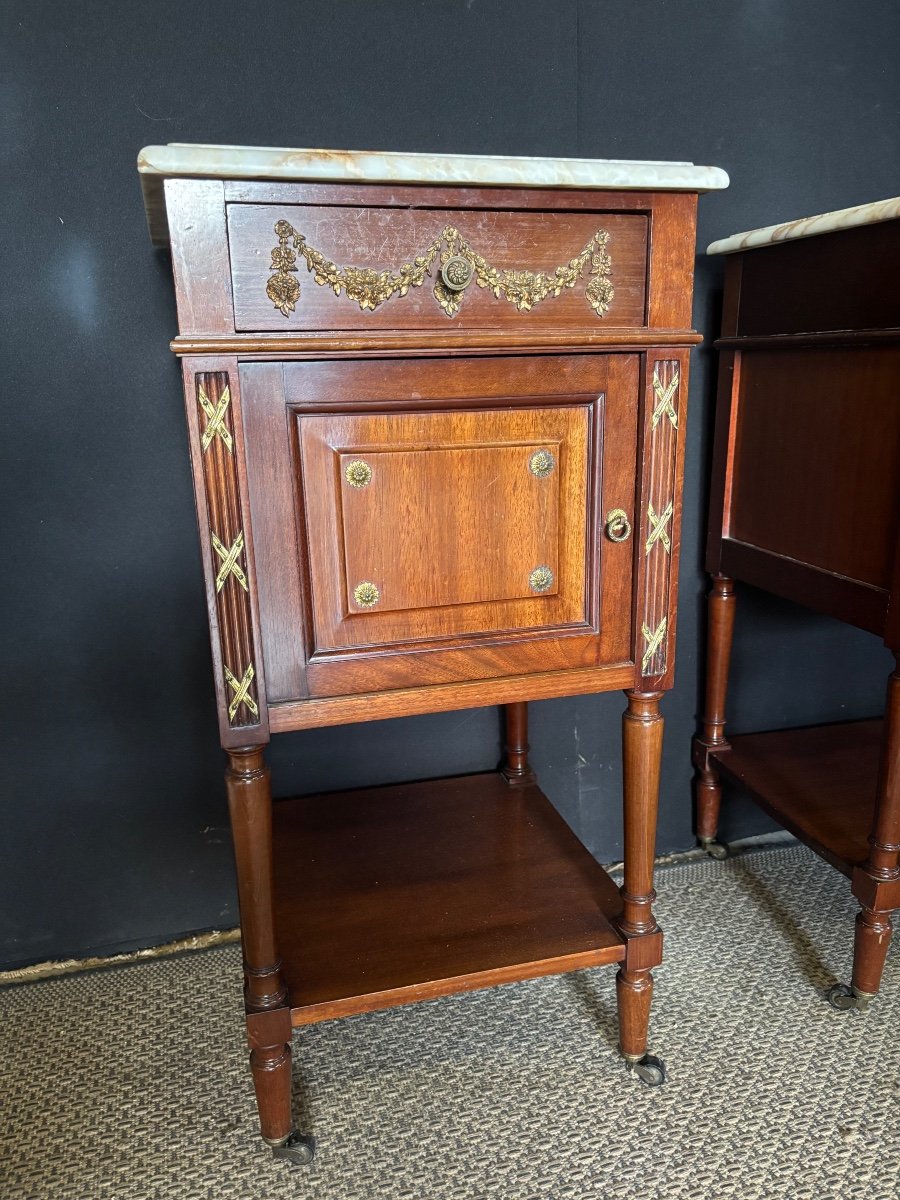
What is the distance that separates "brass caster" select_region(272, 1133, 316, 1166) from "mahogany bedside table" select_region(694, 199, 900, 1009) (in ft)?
2.70

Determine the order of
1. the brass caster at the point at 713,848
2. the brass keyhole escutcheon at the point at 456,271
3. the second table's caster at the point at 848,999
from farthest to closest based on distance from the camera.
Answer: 1. the brass caster at the point at 713,848
2. the second table's caster at the point at 848,999
3. the brass keyhole escutcheon at the point at 456,271

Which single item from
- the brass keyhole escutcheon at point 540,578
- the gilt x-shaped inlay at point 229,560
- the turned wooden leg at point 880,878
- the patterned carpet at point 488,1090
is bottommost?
the patterned carpet at point 488,1090

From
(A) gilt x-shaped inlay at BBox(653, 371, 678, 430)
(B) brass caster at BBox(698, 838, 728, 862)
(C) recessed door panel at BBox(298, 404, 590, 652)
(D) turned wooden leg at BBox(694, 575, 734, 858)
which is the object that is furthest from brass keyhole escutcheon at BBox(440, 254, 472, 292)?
(B) brass caster at BBox(698, 838, 728, 862)

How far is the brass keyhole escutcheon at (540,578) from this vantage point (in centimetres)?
101

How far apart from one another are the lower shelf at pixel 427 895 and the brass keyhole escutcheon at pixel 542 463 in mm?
629

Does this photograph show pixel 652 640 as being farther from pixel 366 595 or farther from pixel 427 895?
pixel 427 895

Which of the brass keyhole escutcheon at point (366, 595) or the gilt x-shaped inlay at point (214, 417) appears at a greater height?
the gilt x-shaped inlay at point (214, 417)

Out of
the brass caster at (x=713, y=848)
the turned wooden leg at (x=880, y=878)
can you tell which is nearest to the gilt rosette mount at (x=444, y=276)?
the turned wooden leg at (x=880, y=878)

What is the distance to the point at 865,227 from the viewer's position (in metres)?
1.17

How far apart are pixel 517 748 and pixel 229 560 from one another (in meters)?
0.82

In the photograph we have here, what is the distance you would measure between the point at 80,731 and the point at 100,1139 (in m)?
0.60

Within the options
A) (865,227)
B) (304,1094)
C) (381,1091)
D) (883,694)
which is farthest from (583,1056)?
(865,227)

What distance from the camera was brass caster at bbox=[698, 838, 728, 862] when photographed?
5.81 ft

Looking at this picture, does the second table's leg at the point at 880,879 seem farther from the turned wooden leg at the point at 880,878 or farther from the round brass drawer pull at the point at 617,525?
the round brass drawer pull at the point at 617,525
